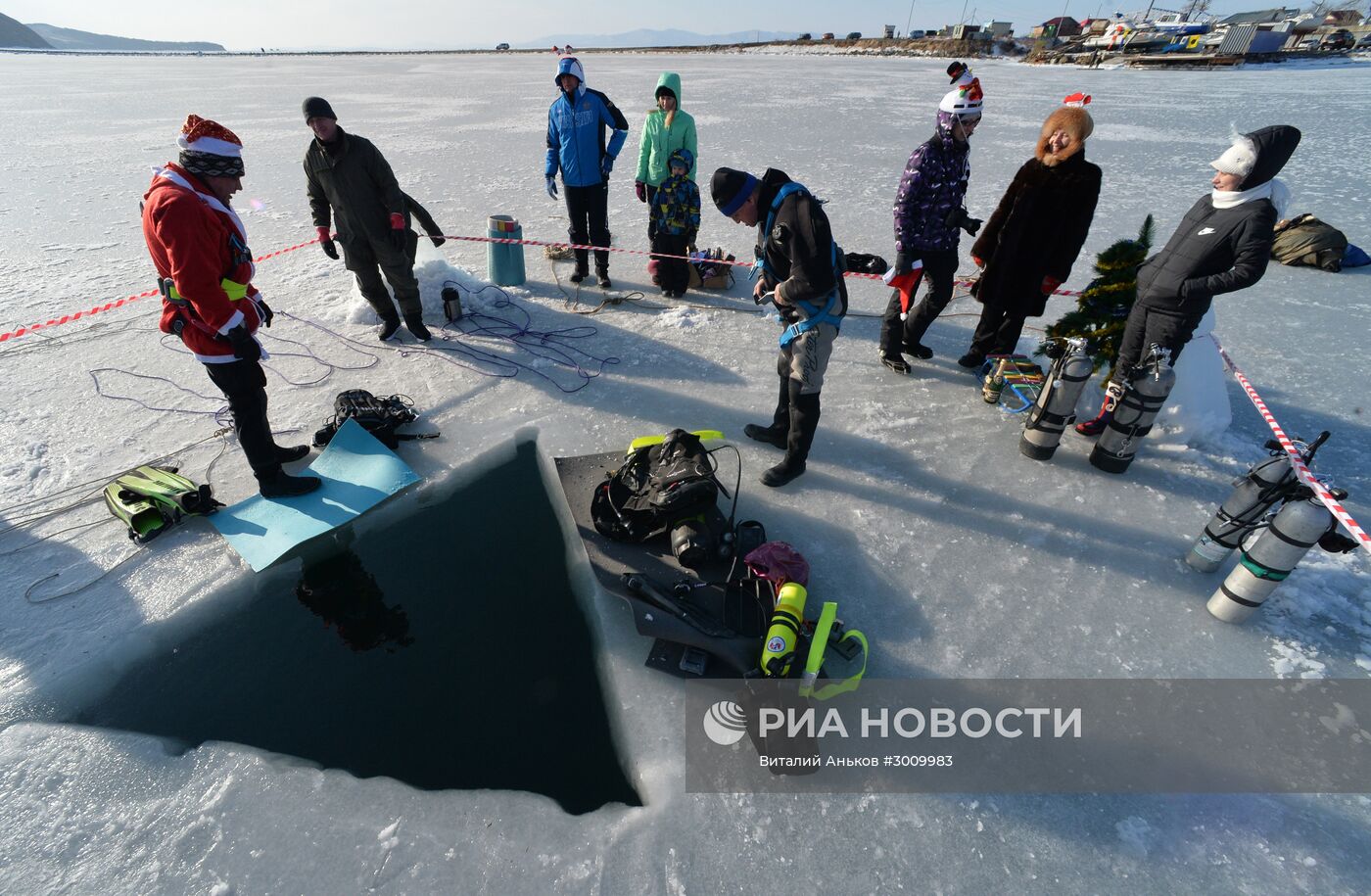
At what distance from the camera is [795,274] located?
10.4 feet

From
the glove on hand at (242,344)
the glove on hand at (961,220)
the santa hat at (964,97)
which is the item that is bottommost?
the glove on hand at (242,344)

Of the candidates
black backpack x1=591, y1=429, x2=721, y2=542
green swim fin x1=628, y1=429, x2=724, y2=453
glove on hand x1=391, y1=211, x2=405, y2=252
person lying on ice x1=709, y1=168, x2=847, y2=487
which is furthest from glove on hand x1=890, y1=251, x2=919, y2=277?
glove on hand x1=391, y1=211, x2=405, y2=252

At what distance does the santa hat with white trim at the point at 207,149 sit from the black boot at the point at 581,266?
3.61m

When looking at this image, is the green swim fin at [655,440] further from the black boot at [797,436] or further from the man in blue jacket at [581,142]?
the man in blue jacket at [581,142]

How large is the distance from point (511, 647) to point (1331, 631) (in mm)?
3922

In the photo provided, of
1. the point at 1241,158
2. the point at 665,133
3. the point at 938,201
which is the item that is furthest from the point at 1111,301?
the point at 665,133

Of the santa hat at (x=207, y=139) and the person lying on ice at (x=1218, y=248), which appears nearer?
the santa hat at (x=207, y=139)

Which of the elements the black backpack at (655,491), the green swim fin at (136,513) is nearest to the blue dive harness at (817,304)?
the black backpack at (655,491)

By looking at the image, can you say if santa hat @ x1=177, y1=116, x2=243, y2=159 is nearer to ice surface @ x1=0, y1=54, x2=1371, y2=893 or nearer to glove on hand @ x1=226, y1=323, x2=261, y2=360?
glove on hand @ x1=226, y1=323, x2=261, y2=360

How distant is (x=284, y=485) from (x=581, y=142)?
3926mm

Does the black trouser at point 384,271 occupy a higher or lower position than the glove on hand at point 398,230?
lower

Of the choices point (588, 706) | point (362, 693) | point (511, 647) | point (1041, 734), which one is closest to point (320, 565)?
point (362, 693)

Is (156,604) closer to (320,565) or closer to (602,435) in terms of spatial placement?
(320,565)

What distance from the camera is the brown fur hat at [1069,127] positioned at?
3680mm
